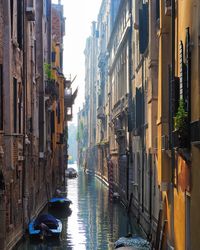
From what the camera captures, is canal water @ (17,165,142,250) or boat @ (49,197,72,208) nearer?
canal water @ (17,165,142,250)

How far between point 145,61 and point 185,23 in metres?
12.0

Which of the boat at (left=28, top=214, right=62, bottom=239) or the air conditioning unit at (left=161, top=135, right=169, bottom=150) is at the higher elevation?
the air conditioning unit at (left=161, top=135, right=169, bottom=150)

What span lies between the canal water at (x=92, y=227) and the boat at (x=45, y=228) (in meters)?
0.30

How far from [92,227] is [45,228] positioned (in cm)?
527

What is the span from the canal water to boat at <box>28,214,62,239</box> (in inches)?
11.8

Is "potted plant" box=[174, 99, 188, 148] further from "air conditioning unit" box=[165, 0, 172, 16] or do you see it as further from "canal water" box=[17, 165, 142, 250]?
"canal water" box=[17, 165, 142, 250]

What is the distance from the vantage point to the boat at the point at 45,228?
22.0m

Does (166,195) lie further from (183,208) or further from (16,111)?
(16,111)

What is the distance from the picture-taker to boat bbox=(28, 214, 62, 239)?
866 inches

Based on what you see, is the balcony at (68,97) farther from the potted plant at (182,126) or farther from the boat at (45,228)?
the potted plant at (182,126)

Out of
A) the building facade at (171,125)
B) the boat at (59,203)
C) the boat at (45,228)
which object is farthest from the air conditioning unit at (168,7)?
the boat at (59,203)

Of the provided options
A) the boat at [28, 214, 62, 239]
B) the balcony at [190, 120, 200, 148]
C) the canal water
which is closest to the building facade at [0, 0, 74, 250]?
the boat at [28, 214, 62, 239]

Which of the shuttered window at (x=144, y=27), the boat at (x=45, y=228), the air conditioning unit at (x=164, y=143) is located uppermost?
the shuttered window at (x=144, y=27)

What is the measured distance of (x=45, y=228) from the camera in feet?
74.4
